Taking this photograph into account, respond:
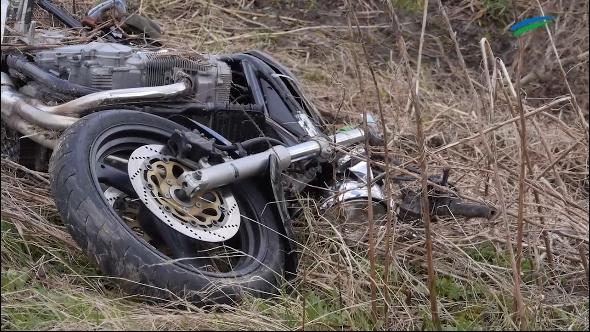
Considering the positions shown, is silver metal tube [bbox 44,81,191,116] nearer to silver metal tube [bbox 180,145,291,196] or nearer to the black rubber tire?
the black rubber tire

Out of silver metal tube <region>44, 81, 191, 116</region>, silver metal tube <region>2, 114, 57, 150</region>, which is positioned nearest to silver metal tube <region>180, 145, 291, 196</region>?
silver metal tube <region>44, 81, 191, 116</region>

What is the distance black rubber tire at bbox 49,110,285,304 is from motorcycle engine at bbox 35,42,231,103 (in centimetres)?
47

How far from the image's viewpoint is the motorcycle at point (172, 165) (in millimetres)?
3092

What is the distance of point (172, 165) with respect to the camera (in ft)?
11.5

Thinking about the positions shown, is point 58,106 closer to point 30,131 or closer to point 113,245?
point 30,131

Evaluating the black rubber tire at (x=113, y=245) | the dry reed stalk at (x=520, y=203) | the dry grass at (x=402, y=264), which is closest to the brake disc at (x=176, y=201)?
the black rubber tire at (x=113, y=245)

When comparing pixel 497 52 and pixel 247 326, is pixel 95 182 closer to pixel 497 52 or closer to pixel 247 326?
pixel 247 326

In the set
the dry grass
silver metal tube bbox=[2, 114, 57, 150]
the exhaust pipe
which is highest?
the exhaust pipe

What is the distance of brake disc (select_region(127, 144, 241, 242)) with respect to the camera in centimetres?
326

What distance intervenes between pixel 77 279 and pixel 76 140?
54 cm

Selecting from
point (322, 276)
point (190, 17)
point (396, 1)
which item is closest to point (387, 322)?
point (322, 276)

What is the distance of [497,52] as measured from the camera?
741 cm

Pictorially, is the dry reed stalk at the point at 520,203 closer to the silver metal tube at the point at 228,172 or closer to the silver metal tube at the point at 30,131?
the silver metal tube at the point at 228,172

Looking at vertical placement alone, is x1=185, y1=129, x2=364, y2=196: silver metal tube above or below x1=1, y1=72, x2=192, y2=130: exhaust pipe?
below
